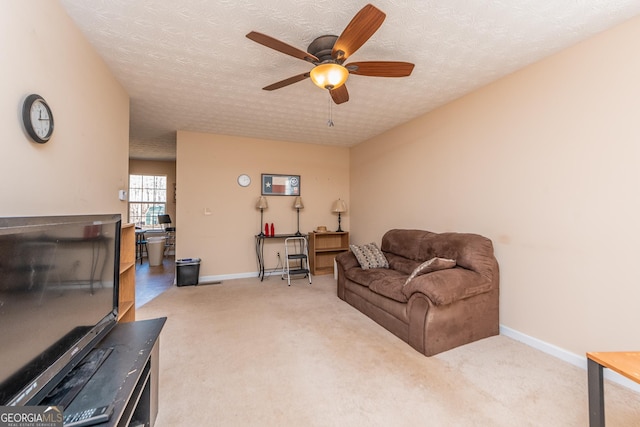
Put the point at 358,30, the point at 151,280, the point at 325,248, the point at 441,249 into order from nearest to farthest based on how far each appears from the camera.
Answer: the point at 358,30
the point at 441,249
the point at 151,280
the point at 325,248

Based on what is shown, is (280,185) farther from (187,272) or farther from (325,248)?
(187,272)

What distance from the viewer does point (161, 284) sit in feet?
14.8

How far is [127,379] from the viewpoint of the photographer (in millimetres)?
1152

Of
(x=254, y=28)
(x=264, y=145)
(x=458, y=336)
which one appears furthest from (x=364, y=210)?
(x=254, y=28)

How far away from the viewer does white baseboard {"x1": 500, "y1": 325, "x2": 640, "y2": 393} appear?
6.23ft

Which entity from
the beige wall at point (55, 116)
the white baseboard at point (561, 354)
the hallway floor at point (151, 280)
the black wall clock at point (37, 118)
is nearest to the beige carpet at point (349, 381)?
the white baseboard at point (561, 354)

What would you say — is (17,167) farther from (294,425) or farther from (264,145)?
(264,145)

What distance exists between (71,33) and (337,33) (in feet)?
6.02

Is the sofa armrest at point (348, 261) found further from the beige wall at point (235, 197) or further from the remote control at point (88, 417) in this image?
the remote control at point (88, 417)

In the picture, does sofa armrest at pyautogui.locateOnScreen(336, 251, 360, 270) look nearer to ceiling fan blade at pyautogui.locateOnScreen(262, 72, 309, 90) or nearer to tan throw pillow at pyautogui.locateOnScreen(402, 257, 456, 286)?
tan throw pillow at pyautogui.locateOnScreen(402, 257, 456, 286)

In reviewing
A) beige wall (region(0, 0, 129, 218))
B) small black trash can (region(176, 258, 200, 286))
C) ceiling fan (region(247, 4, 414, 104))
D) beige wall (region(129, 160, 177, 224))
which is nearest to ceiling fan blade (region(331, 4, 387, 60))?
ceiling fan (region(247, 4, 414, 104))

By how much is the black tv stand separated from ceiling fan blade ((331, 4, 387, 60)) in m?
2.06

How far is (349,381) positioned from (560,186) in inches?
91.0

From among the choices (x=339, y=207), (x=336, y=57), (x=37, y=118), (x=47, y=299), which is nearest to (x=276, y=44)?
(x=336, y=57)
